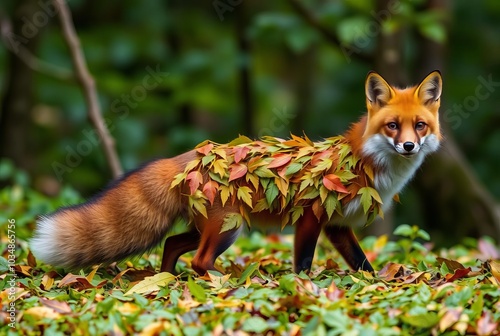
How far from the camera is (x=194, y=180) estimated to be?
5258 millimetres

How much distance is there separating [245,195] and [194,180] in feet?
1.25

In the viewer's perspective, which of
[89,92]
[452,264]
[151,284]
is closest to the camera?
[151,284]

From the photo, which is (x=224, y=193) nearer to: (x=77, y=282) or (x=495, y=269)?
(x=77, y=282)

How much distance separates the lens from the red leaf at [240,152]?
17.7ft

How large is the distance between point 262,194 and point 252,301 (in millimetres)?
929

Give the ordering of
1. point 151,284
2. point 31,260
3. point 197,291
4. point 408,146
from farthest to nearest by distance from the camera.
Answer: point 31,260 → point 151,284 → point 408,146 → point 197,291

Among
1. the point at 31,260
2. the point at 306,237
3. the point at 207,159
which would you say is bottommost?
the point at 31,260

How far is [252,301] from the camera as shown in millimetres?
4676

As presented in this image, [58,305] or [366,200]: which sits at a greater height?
[366,200]

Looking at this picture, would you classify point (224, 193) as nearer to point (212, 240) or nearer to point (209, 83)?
point (212, 240)

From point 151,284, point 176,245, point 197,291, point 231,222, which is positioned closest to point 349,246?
point 231,222

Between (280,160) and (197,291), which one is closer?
(197,291)

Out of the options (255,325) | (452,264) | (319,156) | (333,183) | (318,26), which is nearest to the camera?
(255,325)

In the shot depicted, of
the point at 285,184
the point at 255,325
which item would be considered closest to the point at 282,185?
the point at 285,184
